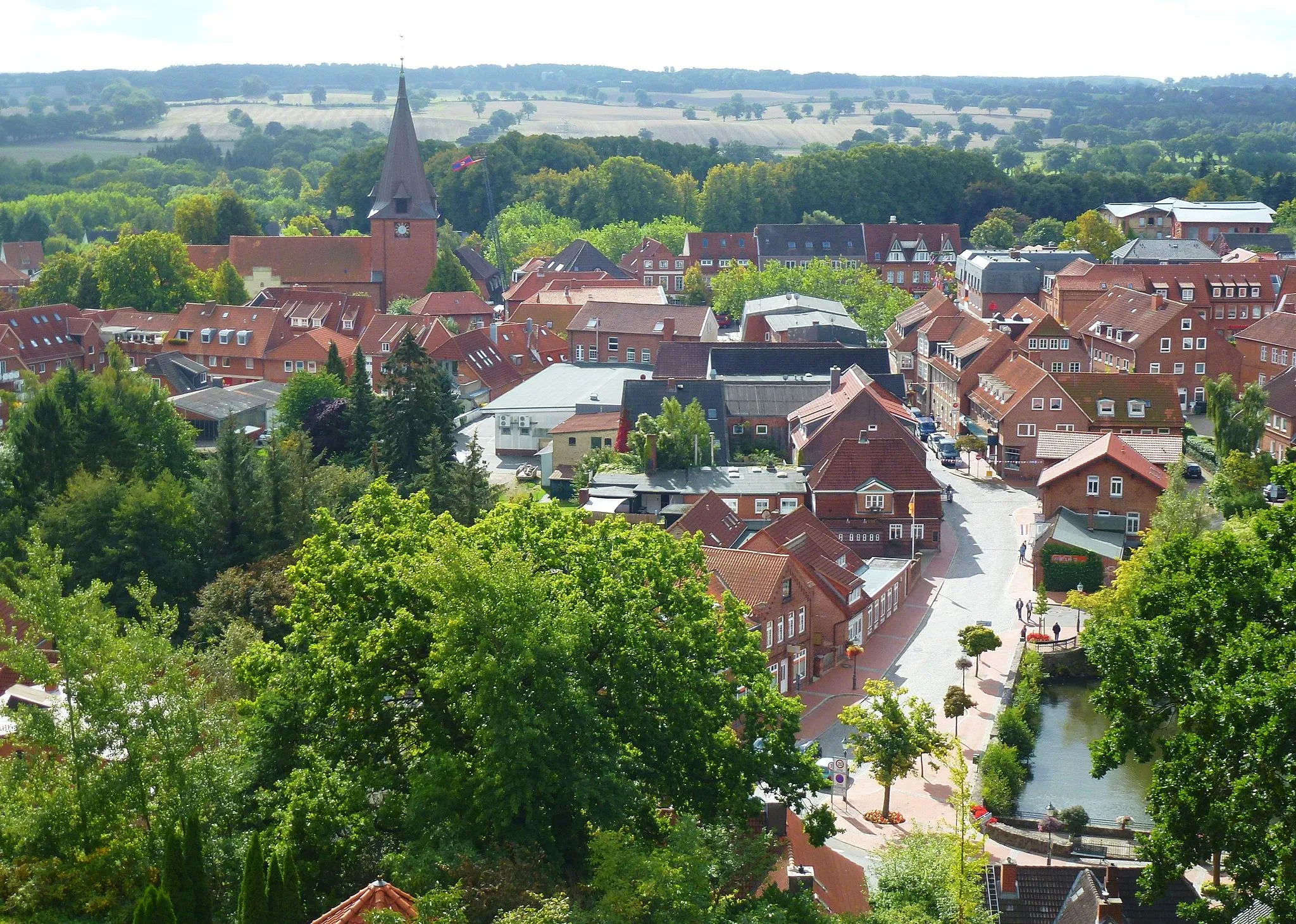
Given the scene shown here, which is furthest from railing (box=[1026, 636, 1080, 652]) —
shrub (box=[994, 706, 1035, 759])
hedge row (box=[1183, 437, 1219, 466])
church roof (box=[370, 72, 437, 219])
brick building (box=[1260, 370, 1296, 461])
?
church roof (box=[370, 72, 437, 219])

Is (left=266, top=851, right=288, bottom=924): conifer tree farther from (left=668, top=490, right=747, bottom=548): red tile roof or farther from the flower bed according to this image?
(left=668, top=490, right=747, bottom=548): red tile roof

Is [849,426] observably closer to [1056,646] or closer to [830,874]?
[1056,646]

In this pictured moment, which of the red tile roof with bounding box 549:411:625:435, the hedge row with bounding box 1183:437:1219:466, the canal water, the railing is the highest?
the red tile roof with bounding box 549:411:625:435

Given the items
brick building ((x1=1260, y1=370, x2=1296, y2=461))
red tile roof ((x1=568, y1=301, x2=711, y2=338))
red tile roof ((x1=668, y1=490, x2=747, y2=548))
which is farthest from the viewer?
red tile roof ((x1=568, y1=301, x2=711, y2=338))

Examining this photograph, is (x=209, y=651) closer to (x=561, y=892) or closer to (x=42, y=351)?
(x=561, y=892)

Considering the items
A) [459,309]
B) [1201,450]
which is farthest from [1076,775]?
[459,309]

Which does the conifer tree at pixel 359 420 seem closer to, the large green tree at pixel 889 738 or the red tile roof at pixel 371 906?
the large green tree at pixel 889 738
